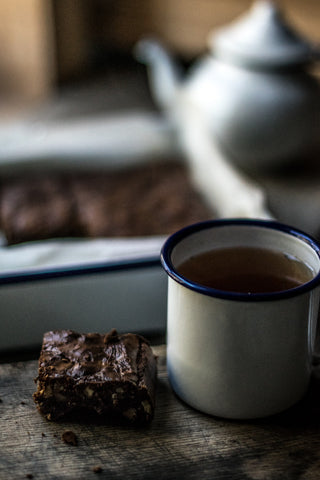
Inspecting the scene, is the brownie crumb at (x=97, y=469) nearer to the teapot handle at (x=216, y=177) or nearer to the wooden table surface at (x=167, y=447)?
the wooden table surface at (x=167, y=447)

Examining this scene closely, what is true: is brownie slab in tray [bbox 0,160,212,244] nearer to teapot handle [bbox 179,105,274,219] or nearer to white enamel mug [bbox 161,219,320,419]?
teapot handle [bbox 179,105,274,219]

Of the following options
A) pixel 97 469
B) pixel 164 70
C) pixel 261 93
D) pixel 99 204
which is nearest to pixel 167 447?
pixel 97 469

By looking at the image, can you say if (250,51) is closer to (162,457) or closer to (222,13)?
(162,457)

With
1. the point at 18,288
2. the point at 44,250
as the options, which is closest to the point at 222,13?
the point at 44,250

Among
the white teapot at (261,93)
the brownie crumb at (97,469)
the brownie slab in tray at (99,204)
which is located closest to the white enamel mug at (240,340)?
the brownie crumb at (97,469)

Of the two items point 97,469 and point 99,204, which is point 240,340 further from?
point 99,204
